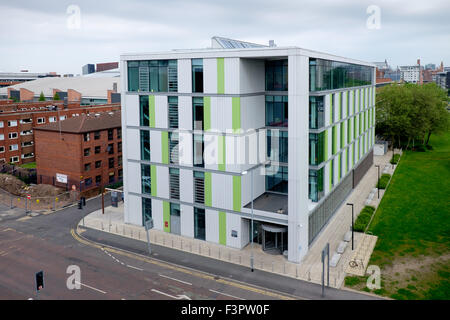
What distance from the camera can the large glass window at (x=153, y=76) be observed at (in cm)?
3781

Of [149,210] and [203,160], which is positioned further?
[149,210]

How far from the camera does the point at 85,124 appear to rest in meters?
55.6

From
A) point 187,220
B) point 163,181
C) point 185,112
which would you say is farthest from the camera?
point 163,181

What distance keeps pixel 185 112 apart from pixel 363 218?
2134cm

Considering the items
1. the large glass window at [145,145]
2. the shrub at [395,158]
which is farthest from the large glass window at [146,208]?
the shrub at [395,158]

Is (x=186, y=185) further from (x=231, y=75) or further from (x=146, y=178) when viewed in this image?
(x=231, y=75)

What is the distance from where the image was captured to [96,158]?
56.0 metres

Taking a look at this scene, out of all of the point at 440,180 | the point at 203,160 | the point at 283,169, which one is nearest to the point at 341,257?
the point at 283,169

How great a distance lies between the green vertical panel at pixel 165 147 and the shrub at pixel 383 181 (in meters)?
29.6

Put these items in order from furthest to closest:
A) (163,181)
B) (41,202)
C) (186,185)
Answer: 1. (41,202)
2. (163,181)
3. (186,185)

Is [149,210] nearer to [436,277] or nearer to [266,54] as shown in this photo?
[266,54]

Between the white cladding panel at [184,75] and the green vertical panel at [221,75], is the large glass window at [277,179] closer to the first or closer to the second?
the green vertical panel at [221,75]

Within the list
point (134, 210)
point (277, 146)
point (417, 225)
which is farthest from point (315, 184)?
point (134, 210)
